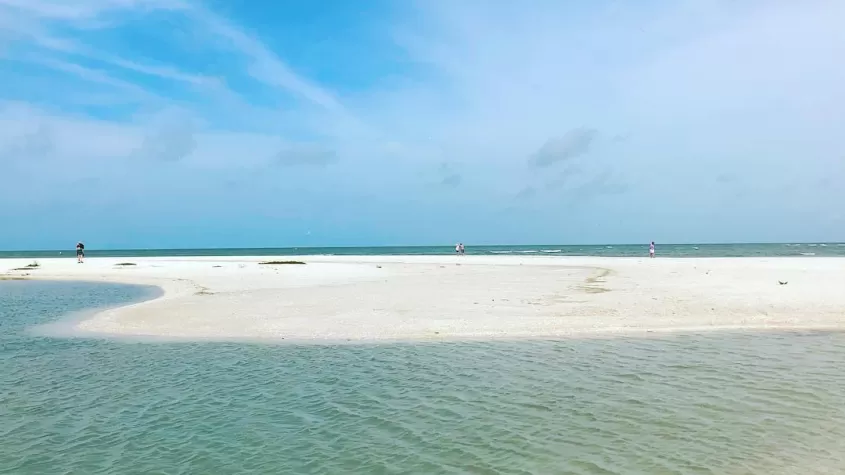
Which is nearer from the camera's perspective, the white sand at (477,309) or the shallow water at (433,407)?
the shallow water at (433,407)

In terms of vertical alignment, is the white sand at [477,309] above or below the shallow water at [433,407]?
above

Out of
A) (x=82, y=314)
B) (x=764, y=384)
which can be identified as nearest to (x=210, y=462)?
(x=764, y=384)

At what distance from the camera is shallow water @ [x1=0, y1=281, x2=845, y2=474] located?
7.91 meters

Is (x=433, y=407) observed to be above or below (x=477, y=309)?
below

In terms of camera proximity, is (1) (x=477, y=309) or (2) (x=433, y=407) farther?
(1) (x=477, y=309)

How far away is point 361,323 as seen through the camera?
19156 mm

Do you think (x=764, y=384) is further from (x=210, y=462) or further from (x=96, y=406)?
(x=96, y=406)

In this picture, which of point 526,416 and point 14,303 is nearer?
point 526,416

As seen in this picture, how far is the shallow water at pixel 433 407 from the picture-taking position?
791cm

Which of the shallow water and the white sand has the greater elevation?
the white sand

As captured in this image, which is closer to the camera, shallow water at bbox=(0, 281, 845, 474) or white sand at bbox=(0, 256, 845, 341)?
shallow water at bbox=(0, 281, 845, 474)

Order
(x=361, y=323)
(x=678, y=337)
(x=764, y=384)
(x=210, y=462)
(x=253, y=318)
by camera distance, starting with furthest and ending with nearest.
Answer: (x=253, y=318)
(x=361, y=323)
(x=678, y=337)
(x=764, y=384)
(x=210, y=462)

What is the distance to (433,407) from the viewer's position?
10.3m

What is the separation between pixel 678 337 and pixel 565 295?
9.70 metres
